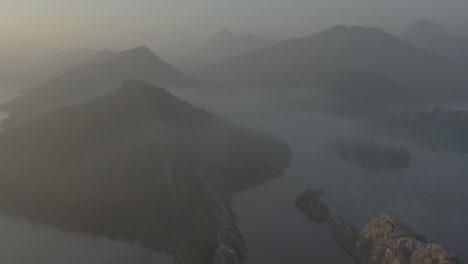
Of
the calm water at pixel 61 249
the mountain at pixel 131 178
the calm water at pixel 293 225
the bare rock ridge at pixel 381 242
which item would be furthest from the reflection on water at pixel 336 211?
the calm water at pixel 61 249

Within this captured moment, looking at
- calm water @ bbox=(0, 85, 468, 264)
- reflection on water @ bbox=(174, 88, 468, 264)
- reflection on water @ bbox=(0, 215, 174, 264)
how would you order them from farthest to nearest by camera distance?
reflection on water @ bbox=(174, 88, 468, 264) < calm water @ bbox=(0, 85, 468, 264) < reflection on water @ bbox=(0, 215, 174, 264)

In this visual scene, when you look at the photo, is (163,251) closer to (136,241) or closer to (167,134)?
(136,241)

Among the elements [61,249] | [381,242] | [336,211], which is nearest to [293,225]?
[336,211]

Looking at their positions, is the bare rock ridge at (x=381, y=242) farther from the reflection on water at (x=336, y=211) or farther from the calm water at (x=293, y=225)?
the calm water at (x=293, y=225)

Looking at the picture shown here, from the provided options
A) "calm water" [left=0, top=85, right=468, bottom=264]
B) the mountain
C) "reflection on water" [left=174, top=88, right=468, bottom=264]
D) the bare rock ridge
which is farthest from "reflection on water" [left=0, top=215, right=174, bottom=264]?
the bare rock ridge

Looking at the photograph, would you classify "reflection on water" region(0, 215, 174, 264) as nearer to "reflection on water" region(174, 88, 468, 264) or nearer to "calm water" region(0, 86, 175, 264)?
"calm water" region(0, 86, 175, 264)

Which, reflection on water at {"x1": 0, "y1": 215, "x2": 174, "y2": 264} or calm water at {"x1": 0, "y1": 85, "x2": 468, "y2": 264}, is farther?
calm water at {"x1": 0, "y1": 85, "x2": 468, "y2": 264}

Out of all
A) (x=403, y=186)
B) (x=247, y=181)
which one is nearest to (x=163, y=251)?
(x=247, y=181)
